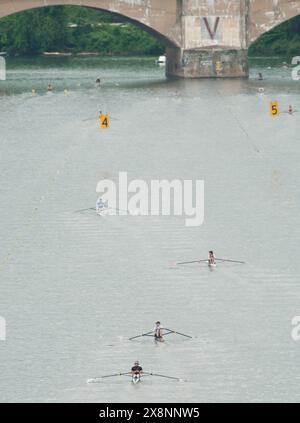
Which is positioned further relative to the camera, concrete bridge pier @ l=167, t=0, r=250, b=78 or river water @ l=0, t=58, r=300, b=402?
concrete bridge pier @ l=167, t=0, r=250, b=78

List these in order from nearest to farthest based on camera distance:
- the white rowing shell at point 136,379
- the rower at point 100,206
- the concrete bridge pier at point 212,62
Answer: the white rowing shell at point 136,379 → the rower at point 100,206 → the concrete bridge pier at point 212,62

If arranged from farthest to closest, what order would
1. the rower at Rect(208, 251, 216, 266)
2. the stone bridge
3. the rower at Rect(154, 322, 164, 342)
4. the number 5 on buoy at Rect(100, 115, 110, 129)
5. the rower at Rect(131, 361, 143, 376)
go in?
the stone bridge < the number 5 on buoy at Rect(100, 115, 110, 129) < the rower at Rect(208, 251, 216, 266) < the rower at Rect(154, 322, 164, 342) < the rower at Rect(131, 361, 143, 376)

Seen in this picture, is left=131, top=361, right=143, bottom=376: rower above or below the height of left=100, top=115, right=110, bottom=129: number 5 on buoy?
below

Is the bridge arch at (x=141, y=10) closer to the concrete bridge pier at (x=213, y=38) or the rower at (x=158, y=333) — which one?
the concrete bridge pier at (x=213, y=38)

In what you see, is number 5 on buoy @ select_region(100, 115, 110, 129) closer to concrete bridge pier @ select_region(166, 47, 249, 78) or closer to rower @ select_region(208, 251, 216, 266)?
concrete bridge pier @ select_region(166, 47, 249, 78)

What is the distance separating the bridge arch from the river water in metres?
29.3

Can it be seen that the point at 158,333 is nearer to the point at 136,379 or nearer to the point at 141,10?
the point at 136,379

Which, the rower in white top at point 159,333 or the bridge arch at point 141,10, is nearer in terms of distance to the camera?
the rower in white top at point 159,333

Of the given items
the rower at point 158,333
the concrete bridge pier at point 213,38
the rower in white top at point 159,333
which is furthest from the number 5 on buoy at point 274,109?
the rower at point 158,333

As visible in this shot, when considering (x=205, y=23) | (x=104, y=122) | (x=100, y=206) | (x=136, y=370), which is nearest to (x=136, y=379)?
(x=136, y=370)

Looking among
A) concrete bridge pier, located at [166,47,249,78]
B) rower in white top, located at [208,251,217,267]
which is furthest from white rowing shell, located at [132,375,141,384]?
concrete bridge pier, located at [166,47,249,78]

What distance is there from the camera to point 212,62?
16050cm

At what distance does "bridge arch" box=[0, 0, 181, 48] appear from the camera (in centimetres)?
15475

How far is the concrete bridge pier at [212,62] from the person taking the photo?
160m
